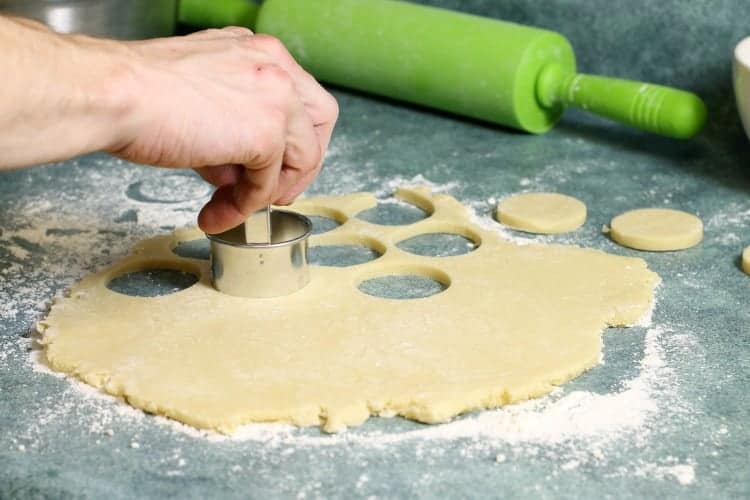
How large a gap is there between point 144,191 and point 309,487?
2.68ft

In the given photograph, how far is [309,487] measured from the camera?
0.99 metres

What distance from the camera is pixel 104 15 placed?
6.07 feet

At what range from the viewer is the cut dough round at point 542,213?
1.53 meters

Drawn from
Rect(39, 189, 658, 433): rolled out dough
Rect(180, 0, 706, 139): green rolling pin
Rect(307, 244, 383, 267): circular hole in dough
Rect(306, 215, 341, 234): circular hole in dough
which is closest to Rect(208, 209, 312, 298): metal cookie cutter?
Rect(39, 189, 658, 433): rolled out dough

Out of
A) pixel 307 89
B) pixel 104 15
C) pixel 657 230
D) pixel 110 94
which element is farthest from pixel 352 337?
pixel 104 15

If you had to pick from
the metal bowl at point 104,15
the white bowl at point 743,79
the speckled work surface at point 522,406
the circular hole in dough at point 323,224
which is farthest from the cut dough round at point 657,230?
the metal bowl at point 104,15

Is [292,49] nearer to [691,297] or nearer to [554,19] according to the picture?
[554,19]

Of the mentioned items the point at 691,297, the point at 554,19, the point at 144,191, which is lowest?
the point at 144,191

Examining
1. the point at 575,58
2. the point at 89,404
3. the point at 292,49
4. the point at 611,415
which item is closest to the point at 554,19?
the point at 575,58

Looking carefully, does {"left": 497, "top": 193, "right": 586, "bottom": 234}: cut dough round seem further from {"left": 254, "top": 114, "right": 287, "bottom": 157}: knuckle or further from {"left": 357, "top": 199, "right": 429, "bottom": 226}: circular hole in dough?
{"left": 254, "top": 114, "right": 287, "bottom": 157}: knuckle

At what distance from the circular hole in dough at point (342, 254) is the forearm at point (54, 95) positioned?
0.48 metres

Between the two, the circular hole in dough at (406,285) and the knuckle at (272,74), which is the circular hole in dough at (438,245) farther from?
the knuckle at (272,74)

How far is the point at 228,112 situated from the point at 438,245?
1.69ft

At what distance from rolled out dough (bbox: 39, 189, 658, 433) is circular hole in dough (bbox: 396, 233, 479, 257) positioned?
45mm
